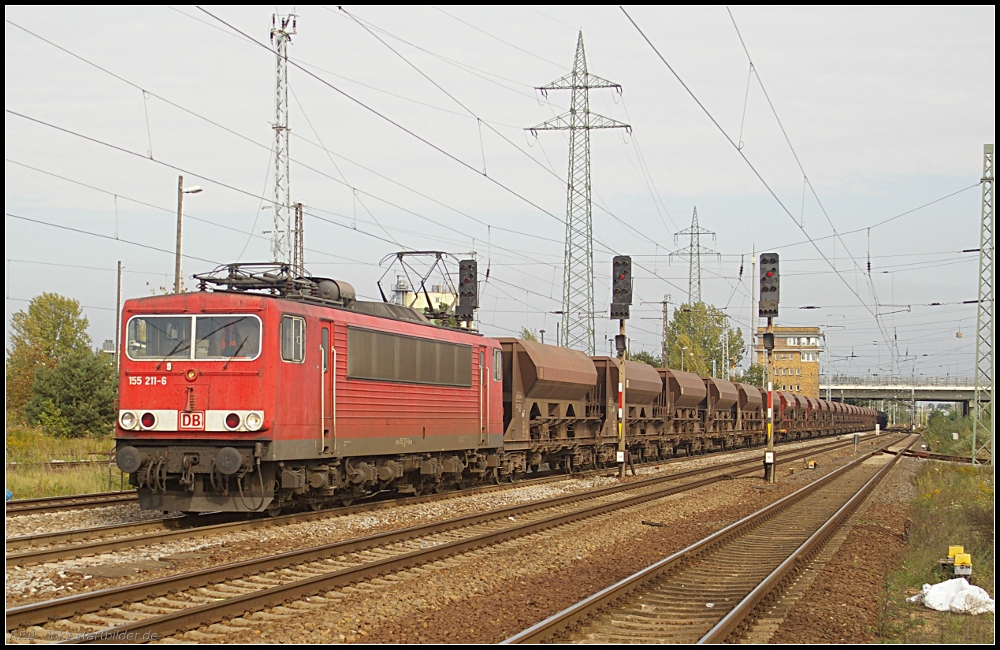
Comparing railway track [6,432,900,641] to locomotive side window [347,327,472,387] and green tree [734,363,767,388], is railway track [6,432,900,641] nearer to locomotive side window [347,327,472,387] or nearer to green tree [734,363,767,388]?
locomotive side window [347,327,472,387]

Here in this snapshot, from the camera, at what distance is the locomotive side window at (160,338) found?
15273 millimetres

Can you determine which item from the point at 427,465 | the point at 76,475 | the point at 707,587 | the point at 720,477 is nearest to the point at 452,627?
the point at 707,587

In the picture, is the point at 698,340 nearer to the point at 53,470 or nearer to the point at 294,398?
the point at 53,470

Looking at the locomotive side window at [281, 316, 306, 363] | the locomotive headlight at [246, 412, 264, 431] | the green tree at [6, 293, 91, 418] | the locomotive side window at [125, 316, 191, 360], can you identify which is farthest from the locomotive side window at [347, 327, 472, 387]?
the green tree at [6, 293, 91, 418]

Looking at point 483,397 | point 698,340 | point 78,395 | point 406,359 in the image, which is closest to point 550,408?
point 483,397

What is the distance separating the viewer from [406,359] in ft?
61.9

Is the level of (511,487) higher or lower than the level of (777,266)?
lower

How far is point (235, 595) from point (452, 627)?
8.27ft

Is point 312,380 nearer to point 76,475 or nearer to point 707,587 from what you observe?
point 707,587

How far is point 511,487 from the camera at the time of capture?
2366cm

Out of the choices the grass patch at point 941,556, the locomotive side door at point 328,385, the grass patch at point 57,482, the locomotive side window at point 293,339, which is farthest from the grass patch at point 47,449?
the grass patch at point 941,556

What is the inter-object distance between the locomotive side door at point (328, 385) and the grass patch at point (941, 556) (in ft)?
28.9

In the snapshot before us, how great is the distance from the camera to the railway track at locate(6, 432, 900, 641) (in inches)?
344

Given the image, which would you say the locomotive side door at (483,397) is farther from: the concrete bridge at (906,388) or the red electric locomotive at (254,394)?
the concrete bridge at (906,388)
